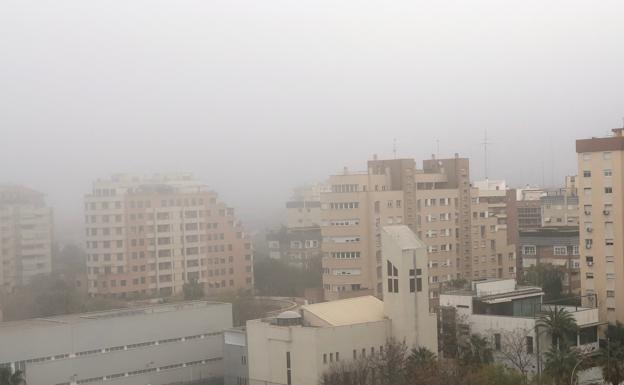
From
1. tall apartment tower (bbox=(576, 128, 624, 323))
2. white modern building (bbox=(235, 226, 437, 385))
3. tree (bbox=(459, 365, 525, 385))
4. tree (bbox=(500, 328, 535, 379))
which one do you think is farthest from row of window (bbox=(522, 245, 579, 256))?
tree (bbox=(459, 365, 525, 385))

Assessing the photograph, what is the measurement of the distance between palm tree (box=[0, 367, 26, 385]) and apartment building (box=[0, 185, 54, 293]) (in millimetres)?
10371

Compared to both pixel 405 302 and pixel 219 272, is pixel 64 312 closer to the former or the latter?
pixel 219 272

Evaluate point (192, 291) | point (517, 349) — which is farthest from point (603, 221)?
point (192, 291)

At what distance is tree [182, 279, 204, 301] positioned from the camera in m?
20.9

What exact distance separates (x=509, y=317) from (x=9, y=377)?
7.68 m

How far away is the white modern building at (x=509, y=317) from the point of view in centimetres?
1380

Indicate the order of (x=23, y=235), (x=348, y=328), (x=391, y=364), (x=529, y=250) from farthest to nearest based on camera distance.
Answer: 1. (x=529, y=250)
2. (x=23, y=235)
3. (x=348, y=328)
4. (x=391, y=364)

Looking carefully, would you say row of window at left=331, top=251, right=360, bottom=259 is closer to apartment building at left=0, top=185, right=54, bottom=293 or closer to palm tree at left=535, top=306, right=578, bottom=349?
palm tree at left=535, top=306, right=578, bottom=349

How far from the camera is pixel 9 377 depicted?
11375 mm

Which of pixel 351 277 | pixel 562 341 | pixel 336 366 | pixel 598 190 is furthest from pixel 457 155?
pixel 336 366

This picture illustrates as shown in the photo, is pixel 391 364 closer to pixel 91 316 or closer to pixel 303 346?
pixel 303 346

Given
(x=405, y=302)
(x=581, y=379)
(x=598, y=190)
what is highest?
(x=598, y=190)

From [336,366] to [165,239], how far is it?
1285 cm

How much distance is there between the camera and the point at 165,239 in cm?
2386
